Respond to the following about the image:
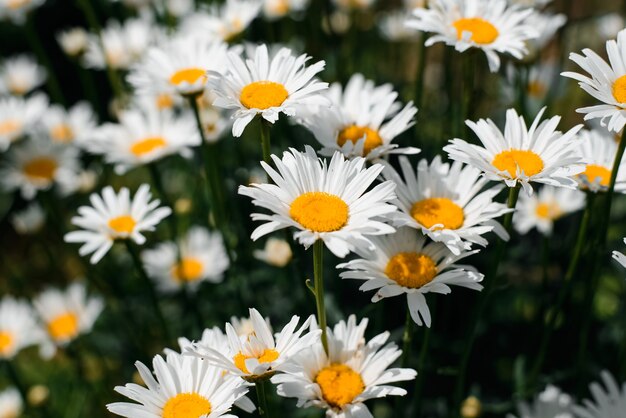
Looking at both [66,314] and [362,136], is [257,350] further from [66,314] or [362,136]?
[66,314]

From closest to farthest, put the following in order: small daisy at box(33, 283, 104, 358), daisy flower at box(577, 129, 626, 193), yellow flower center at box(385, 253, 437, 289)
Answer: yellow flower center at box(385, 253, 437, 289), daisy flower at box(577, 129, 626, 193), small daisy at box(33, 283, 104, 358)

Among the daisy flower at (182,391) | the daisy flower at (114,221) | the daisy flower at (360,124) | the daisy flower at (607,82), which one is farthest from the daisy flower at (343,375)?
the daisy flower at (114,221)

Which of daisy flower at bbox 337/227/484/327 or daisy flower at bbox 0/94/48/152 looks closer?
daisy flower at bbox 337/227/484/327

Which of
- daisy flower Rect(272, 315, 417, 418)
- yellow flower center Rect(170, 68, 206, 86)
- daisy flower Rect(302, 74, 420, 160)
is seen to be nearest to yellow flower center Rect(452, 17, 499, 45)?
daisy flower Rect(302, 74, 420, 160)

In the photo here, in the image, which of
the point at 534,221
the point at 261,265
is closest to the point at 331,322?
the point at 261,265

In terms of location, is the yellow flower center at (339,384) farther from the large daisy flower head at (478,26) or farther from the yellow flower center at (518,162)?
the large daisy flower head at (478,26)

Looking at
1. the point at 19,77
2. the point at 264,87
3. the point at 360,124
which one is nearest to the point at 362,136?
the point at 360,124

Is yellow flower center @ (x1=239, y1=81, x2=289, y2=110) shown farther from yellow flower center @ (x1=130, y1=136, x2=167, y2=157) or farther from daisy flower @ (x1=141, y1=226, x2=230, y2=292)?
daisy flower @ (x1=141, y1=226, x2=230, y2=292)

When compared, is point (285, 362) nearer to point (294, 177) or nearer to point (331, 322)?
point (294, 177)
